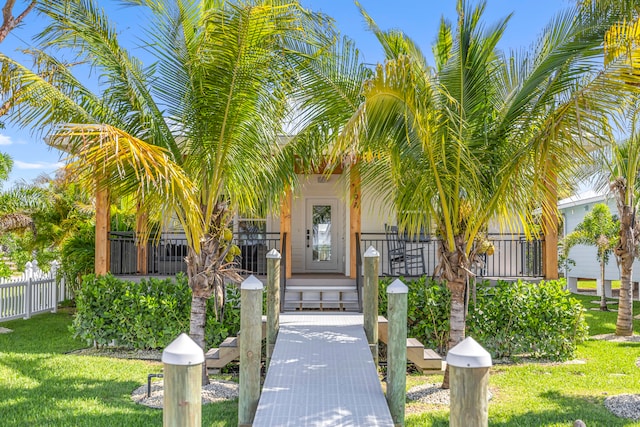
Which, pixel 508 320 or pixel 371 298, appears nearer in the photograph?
pixel 371 298

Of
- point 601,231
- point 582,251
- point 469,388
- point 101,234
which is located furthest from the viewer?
point 582,251

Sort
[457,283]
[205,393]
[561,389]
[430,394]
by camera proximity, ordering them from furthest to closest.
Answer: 1. [561,389]
2. [430,394]
3. [457,283]
4. [205,393]

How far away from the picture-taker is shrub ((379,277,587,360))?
9094 millimetres

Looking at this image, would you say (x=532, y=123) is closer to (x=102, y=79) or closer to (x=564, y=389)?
(x=564, y=389)

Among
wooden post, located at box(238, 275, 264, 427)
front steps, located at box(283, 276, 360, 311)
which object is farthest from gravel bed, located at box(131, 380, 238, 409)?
front steps, located at box(283, 276, 360, 311)

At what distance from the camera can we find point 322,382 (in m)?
5.38

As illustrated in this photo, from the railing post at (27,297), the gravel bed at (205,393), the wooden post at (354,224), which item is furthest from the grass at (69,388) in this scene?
the wooden post at (354,224)

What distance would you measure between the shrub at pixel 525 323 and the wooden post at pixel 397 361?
4600mm

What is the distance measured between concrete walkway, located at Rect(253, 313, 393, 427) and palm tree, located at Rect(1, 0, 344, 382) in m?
1.41

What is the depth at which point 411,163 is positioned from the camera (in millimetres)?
6461

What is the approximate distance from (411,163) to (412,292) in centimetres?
356

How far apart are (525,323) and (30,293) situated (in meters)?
12.2

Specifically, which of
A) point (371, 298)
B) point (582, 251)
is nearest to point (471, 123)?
point (371, 298)

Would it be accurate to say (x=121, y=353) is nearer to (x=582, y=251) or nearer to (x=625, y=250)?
(x=625, y=250)
